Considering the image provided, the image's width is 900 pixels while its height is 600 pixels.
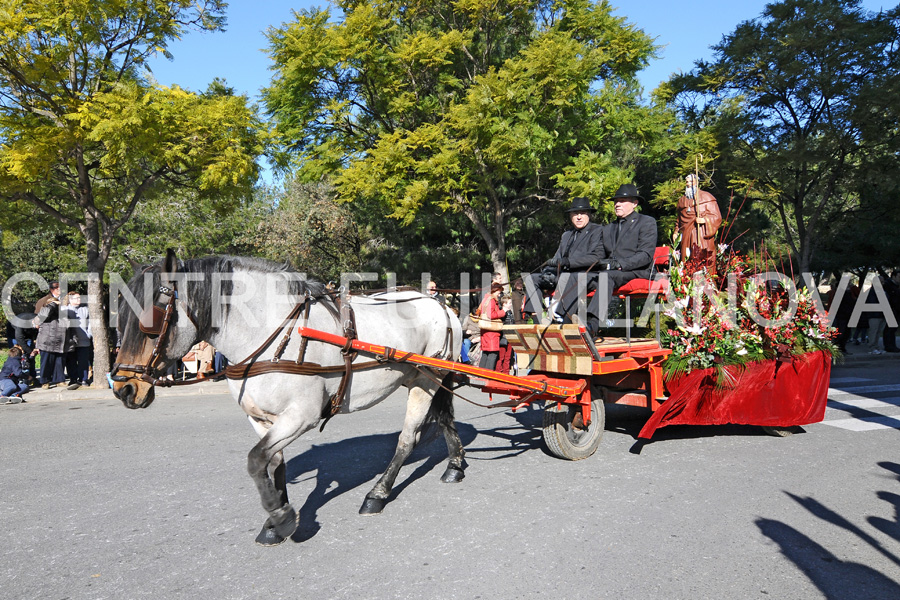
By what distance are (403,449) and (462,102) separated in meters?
11.0

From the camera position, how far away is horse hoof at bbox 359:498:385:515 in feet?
14.4

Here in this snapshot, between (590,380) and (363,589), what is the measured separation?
9.81 feet

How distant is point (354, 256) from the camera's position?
22.9 m

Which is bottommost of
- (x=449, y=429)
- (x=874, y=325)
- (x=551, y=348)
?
(x=449, y=429)

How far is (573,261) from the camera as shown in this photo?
6.07 meters

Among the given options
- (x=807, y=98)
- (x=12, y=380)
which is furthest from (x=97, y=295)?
(x=807, y=98)

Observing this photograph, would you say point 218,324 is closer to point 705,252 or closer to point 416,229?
point 705,252

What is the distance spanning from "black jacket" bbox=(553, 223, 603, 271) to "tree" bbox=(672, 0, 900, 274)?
397 inches

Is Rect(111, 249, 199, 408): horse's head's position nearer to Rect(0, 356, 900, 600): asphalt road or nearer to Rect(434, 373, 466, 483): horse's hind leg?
Rect(0, 356, 900, 600): asphalt road

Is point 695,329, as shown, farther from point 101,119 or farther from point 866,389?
point 101,119

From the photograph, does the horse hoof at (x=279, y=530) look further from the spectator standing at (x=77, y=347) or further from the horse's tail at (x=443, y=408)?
the spectator standing at (x=77, y=347)

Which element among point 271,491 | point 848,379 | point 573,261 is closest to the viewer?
point 271,491

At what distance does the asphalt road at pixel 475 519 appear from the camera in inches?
132

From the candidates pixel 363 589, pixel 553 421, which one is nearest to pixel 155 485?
pixel 363 589
